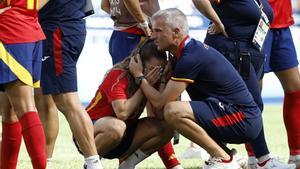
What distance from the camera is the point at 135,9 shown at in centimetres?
775

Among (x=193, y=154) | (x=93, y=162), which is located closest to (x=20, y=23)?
(x=93, y=162)

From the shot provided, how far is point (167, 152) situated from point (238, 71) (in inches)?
33.8

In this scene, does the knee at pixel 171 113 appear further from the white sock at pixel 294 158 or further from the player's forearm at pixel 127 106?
the white sock at pixel 294 158

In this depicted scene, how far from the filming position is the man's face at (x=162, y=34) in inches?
283

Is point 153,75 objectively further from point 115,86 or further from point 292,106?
point 292,106

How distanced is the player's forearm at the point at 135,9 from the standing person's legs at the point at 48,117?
0.99 meters

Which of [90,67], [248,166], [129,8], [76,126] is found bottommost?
[90,67]

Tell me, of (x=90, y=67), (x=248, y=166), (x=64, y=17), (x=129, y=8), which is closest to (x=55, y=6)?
(x=64, y=17)

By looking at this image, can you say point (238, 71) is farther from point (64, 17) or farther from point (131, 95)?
point (64, 17)

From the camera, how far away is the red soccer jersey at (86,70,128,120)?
7.27 meters

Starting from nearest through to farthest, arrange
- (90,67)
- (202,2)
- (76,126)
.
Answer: (76,126)
(202,2)
(90,67)

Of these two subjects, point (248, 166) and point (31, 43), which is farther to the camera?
point (248, 166)

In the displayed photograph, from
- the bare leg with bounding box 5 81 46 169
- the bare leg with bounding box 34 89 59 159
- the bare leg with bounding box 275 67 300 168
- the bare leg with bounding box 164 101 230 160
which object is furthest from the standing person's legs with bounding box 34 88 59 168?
the bare leg with bounding box 275 67 300 168

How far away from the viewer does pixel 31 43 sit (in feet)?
21.2
